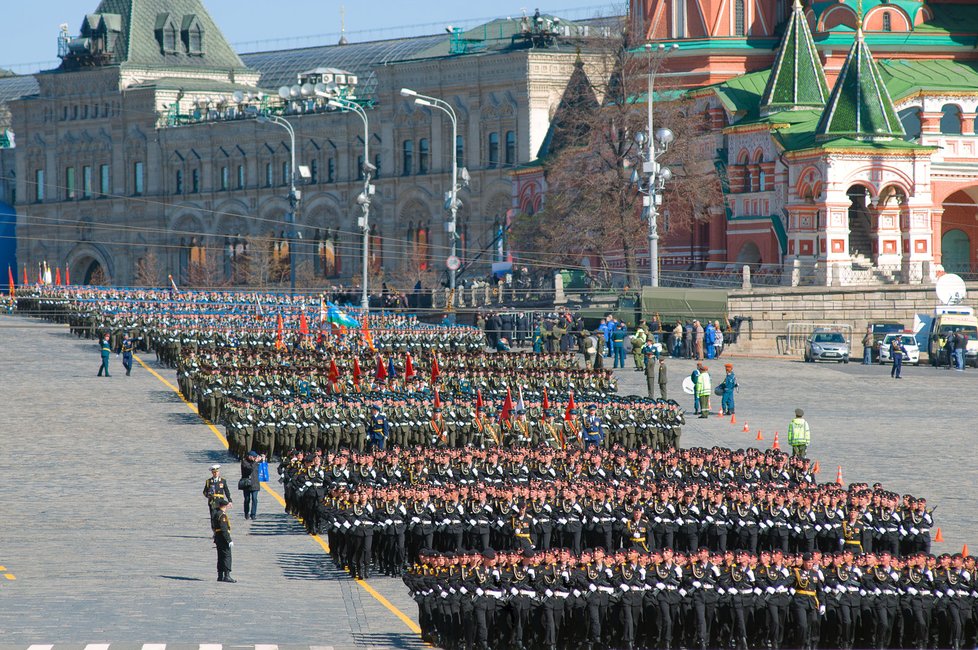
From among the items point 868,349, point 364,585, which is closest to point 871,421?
point 868,349

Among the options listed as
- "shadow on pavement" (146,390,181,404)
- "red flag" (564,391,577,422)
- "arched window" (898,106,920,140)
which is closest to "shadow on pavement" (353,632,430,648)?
"red flag" (564,391,577,422)

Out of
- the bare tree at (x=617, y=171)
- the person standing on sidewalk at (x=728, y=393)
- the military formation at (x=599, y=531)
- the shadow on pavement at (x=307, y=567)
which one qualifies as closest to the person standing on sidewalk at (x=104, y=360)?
the military formation at (x=599, y=531)

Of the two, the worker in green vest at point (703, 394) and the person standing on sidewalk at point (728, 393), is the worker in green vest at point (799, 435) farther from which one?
the worker in green vest at point (703, 394)

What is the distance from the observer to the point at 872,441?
31.7 meters

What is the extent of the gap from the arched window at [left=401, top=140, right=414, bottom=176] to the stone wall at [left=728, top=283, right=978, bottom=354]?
38.1 metres

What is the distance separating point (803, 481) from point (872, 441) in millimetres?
8419

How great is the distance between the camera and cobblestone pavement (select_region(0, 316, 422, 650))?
60.3 ft

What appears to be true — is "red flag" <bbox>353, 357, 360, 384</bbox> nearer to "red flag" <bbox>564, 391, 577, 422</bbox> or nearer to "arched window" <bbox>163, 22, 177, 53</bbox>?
"red flag" <bbox>564, 391, 577, 422</bbox>

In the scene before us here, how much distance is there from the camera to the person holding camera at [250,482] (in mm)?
24594

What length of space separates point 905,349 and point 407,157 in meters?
43.7

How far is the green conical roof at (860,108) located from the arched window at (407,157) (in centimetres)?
3442

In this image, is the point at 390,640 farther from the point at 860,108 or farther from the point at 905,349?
the point at 860,108

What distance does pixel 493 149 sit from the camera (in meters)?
82.8

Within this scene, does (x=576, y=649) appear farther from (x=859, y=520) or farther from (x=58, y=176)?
(x=58, y=176)
